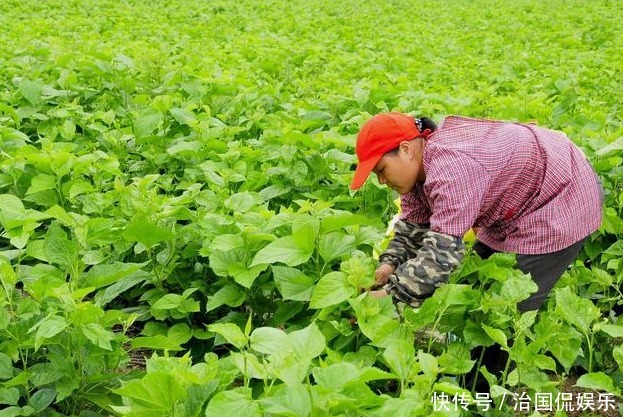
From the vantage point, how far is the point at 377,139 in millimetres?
2781

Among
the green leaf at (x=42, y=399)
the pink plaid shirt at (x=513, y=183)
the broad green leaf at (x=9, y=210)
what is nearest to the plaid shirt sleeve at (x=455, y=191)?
the pink plaid shirt at (x=513, y=183)

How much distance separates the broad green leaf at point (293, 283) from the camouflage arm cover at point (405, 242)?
1.51 feet

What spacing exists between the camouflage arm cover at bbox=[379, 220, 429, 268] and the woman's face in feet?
1.04

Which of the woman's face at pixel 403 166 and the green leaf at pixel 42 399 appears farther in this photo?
the woman's face at pixel 403 166

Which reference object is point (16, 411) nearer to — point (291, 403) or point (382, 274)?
point (291, 403)

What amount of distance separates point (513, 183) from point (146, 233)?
1.40 meters

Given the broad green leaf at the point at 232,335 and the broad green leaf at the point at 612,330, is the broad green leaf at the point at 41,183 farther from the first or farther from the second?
the broad green leaf at the point at 612,330

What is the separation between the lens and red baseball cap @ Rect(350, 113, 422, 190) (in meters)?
2.79

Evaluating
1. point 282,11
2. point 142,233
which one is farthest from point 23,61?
point 282,11

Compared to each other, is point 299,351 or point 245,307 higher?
point 299,351

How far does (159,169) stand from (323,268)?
7.01 ft

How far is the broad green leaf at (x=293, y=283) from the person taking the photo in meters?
2.76

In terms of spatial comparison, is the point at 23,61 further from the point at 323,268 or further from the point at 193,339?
the point at 323,268

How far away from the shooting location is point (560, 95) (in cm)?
584
